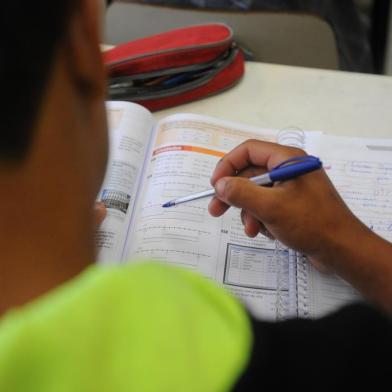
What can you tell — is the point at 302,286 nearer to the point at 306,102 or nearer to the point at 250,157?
the point at 250,157

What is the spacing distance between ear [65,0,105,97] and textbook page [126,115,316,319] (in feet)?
1.10

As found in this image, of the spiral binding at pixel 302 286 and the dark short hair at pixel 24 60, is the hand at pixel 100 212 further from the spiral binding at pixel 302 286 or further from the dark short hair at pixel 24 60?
the dark short hair at pixel 24 60

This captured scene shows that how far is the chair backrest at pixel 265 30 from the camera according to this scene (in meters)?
1.04

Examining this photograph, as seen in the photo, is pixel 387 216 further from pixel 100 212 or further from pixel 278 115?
pixel 100 212

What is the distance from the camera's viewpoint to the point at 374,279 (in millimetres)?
601

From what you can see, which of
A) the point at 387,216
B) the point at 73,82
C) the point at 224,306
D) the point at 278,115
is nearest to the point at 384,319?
the point at 224,306

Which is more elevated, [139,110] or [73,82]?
[73,82]

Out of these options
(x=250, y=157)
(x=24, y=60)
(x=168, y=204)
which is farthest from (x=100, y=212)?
(x=24, y=60)

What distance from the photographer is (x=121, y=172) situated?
0.72 meters

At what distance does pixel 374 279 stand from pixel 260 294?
0.39 feet

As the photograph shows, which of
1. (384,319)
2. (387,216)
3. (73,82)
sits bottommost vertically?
(387,216)

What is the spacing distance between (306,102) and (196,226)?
29cm

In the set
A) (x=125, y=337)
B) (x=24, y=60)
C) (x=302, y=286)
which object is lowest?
(x=302, y=286)

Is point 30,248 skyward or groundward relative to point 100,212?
skyward
